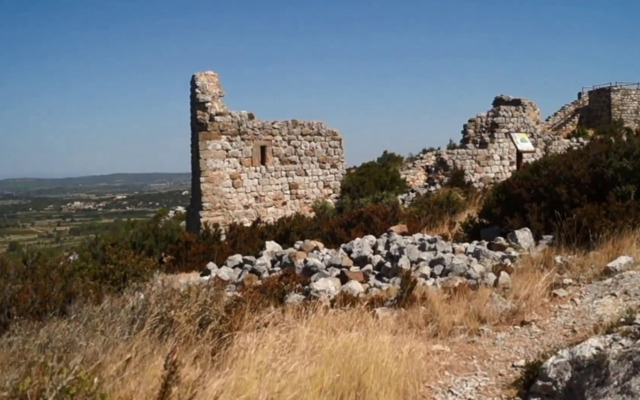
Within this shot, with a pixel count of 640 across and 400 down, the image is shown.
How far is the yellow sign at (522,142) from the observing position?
14.3m

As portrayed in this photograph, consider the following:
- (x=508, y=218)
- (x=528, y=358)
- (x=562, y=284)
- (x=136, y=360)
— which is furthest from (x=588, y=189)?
(x=136, y=360)

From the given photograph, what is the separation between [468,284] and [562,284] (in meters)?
0.98

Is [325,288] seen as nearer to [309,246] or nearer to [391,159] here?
[309,246]

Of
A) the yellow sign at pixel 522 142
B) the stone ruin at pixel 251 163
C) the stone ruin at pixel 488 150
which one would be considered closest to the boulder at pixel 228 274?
the stone ruin at pixel 251 163

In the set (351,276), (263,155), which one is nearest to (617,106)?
(263,155)

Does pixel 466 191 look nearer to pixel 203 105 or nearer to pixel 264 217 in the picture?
pixel 264 217

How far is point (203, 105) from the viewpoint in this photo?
1158 cm

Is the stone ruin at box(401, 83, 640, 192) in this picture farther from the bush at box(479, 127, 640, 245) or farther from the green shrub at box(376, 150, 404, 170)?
the bush at box(479, 127, 640, 245)

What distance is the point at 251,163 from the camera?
39.5ft

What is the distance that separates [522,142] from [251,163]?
7.32m

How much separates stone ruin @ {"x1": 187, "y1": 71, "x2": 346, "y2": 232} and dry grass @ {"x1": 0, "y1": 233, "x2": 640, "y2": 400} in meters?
6.38

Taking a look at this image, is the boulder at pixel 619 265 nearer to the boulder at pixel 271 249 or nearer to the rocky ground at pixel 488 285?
the rocky ground at pixel 488 285

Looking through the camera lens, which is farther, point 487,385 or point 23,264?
point 23,264

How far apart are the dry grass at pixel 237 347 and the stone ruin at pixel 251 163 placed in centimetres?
638
